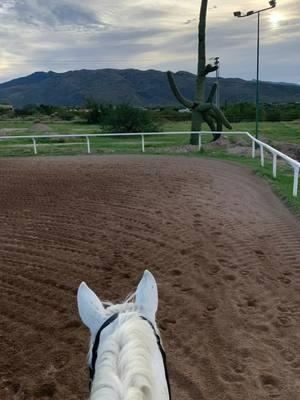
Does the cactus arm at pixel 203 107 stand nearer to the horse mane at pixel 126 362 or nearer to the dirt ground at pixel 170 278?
the dirt ground at pixel 170 278

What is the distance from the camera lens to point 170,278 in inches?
209

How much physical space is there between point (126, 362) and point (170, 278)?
384 centimetres

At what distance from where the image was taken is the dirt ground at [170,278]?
360 cm

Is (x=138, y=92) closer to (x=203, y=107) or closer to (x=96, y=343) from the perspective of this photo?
(x=203, y=107)

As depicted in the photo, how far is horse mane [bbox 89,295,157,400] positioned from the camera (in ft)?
4.53

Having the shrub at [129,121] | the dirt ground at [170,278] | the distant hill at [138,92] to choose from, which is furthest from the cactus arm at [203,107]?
the distant hill at [138,92]

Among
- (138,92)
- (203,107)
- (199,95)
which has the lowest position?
(138,92)

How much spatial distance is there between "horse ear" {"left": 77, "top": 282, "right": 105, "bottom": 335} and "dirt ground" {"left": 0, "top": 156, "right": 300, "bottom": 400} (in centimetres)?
166

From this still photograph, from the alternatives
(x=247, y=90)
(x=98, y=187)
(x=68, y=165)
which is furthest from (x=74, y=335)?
(x=247, y=90)

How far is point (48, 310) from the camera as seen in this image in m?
4.57

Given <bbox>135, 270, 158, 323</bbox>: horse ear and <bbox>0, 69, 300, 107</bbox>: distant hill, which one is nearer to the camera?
<bbox>135, 270, 158, 323</bbox>: horse ear

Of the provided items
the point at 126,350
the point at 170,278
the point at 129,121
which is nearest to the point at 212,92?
the point at 129,121

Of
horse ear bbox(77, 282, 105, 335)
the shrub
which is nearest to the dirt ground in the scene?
horse ear bbox(77, 282, 105, 335)

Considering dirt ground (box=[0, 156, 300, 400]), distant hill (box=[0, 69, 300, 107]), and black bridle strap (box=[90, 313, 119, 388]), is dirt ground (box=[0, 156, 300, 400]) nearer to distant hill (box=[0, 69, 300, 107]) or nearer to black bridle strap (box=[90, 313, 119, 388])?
black bridle strap (box=[90, 313, 119, 388])
